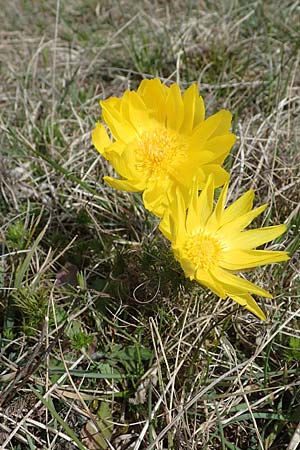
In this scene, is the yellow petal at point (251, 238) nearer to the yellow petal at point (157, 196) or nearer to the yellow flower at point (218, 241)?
the yellow flower at point (218, 241)

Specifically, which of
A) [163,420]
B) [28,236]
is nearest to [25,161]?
[28,236]

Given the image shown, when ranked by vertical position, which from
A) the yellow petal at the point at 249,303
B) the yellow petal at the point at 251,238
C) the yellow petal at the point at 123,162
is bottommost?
the yellow petal at the point at 249,303

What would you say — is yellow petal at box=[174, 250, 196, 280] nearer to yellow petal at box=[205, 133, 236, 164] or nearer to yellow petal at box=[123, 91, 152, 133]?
yellow petal at box=[205, 133, 236, 164]

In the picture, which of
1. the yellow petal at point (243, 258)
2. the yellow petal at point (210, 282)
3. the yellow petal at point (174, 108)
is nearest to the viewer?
the yellow petal at point (210, 282)

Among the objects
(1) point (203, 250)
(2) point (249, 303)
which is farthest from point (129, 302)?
(2) point (249, 303)

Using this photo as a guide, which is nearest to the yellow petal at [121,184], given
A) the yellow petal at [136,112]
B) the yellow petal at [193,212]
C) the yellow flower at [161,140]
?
the yellow flower at [161,140]

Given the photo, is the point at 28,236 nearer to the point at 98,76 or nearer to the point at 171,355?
the point at 171,355

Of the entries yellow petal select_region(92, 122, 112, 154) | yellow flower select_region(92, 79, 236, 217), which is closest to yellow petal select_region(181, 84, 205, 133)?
yellow flower select_region(92, 79, 236, 217)
